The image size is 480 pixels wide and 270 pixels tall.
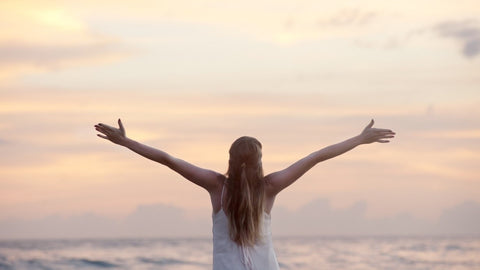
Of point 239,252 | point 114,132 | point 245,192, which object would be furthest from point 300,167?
point 114,132

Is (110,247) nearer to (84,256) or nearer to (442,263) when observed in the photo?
(84,256)

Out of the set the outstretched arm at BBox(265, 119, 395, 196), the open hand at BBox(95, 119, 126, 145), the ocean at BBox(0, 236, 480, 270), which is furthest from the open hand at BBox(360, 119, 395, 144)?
the ocean at BBox(0, 236, 480, 270)

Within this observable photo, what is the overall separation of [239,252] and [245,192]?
38 centimetres

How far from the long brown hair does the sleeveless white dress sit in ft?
0.13

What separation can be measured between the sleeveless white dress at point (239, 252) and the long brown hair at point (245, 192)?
4cm

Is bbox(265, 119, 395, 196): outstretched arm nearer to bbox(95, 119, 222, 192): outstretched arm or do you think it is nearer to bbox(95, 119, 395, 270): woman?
bbox(95, 119, 395, 270): woman

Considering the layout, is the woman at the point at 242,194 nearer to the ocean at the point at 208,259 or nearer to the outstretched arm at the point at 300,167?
the outstretched arm at the point at 300,167

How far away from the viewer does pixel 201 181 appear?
569 centimetres

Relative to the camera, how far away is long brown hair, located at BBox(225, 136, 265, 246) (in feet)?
18.3

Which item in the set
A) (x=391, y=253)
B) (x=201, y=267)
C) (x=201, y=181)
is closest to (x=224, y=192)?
(x=201, y=181)

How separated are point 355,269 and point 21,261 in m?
13.5

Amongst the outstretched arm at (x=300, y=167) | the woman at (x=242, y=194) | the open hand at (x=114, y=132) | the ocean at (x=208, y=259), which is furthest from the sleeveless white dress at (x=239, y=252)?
the ocean at (x=208, y=259)

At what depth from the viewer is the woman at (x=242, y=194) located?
18.4 ft

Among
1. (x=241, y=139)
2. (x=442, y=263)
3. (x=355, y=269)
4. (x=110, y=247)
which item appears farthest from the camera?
(x=110, y=247)
